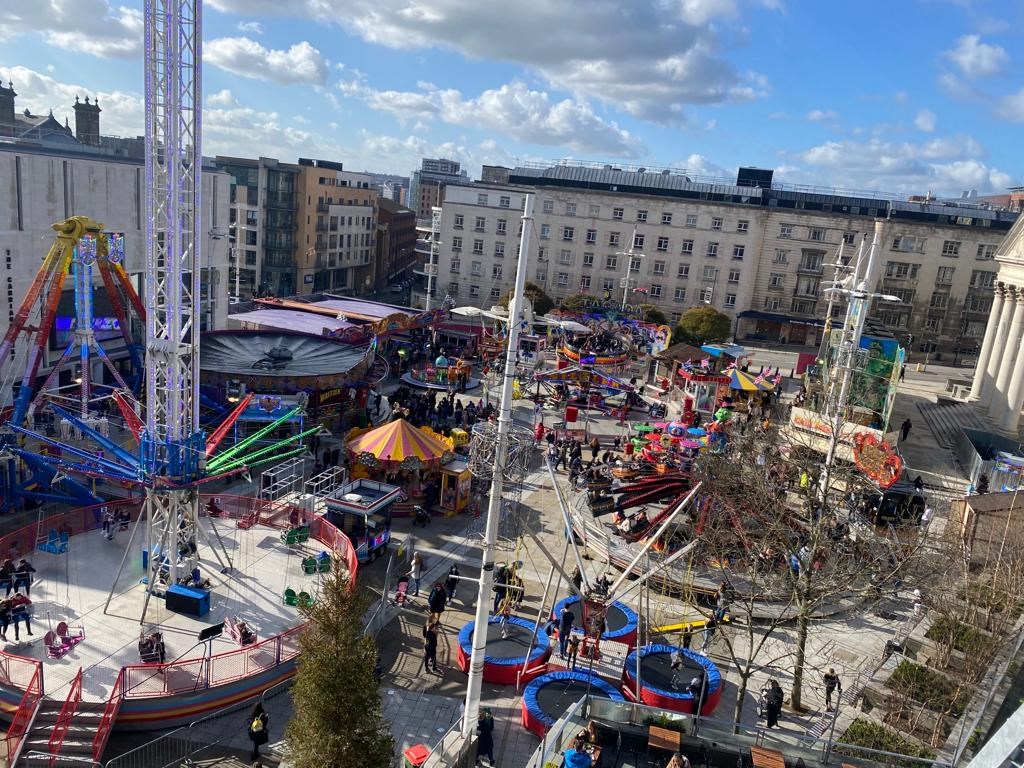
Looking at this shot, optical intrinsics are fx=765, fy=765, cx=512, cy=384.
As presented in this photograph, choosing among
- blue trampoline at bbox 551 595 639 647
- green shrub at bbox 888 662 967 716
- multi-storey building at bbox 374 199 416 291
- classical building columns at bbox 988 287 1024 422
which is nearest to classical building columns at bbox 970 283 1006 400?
classical building columns at bbox 988 287 1024 422

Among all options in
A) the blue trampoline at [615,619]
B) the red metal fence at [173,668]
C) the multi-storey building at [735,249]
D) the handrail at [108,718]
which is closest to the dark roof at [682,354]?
the multi-storey building at [735,249]

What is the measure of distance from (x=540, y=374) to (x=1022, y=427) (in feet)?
83.8

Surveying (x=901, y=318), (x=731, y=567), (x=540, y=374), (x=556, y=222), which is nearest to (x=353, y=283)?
(x=556, y=222)

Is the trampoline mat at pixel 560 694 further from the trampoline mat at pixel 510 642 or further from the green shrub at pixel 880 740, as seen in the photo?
the green shrub at pixel 880 740

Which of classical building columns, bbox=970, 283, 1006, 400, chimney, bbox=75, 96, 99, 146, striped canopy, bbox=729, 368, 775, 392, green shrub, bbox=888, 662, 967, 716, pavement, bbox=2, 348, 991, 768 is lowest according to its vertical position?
pavement, bbox=2, 348, 991, 768

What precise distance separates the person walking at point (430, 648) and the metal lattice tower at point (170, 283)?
6663 millimetres

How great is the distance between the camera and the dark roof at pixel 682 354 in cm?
4669

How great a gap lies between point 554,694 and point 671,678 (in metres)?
2.78

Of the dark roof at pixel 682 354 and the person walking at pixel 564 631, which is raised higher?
the dark roof at pixel 682 354

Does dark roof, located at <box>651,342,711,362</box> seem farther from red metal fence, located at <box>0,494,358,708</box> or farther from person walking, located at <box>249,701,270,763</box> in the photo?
person walking, located at <box>249,701,270,763</box>

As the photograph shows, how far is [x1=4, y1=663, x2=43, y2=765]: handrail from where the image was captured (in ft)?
45.6

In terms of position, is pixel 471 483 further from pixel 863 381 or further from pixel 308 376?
pixel 863 381

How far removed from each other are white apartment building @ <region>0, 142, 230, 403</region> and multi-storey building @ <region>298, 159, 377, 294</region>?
93.1ft

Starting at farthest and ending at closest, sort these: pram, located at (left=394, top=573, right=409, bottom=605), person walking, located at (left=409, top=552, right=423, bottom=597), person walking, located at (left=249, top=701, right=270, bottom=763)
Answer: person walking, located at (left=409, top=552, right=423, bottom=597) → pram, located at (left=394, top=573, right=409, bottom=605) → person walking, located at (left=249, top=701, right=270, bottom=763)
